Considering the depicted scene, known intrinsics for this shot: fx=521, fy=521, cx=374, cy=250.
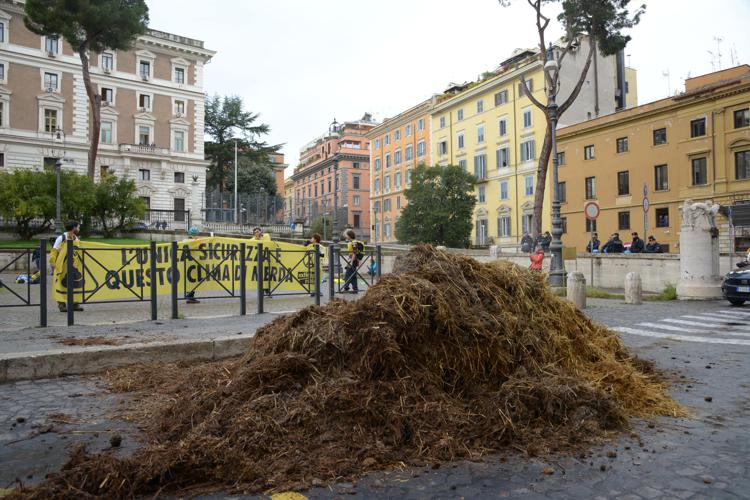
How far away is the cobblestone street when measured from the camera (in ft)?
9.74

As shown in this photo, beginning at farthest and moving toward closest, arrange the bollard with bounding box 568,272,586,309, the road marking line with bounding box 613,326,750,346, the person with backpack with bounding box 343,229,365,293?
the bollard with bounding box 568,272,586,309
the person with backpack with bounding box 343,229,365,293
the road marking line with bounding box 613,326,750,346

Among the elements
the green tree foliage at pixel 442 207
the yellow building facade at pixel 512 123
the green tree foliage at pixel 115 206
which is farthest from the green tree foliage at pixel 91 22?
the yellow building facade at pixel 512 123

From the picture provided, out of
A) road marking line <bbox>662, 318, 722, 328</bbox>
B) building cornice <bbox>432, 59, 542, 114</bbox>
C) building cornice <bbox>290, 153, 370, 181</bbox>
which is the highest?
building cornice <bbox>432, 59, 542, 114</bbox>

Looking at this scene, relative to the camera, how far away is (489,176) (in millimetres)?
54219

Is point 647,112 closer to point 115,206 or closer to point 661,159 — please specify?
point 661,159

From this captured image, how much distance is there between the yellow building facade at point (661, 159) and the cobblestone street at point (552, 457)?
33591mm

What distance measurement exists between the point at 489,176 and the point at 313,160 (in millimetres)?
50515

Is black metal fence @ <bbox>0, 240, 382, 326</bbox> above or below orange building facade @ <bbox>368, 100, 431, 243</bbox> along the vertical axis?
below

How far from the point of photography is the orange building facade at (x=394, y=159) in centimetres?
6369

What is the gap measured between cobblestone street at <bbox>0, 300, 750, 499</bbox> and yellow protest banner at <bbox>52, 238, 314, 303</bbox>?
4.30 meters

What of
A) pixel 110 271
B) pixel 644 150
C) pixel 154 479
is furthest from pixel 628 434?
pixel 644 150

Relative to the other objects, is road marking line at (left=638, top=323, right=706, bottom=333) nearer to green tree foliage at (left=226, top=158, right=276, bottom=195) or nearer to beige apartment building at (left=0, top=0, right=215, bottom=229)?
beige apartment building at (left=0, top=0, right=215, bottom=229)

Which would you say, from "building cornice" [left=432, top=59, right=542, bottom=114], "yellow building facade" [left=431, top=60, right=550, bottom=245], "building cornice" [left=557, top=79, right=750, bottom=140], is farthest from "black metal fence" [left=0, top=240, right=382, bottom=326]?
"yellow building facade" [left=431, top=60, right=550, bottom=245]

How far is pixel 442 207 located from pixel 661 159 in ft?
55.2
